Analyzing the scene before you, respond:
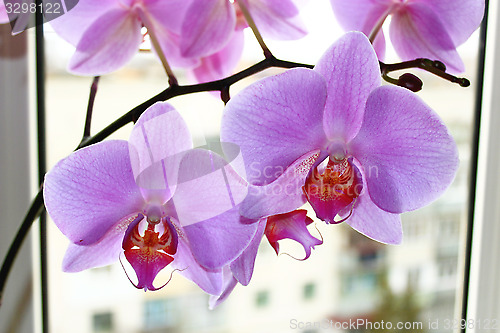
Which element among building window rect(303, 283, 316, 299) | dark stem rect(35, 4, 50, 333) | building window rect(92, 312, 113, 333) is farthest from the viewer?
building window rect(303, 283, 316, 299)

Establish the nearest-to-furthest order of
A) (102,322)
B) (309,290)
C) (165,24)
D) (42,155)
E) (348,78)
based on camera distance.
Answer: (348,78) → (165,24) → (42,155) → (102,322) → (309,290)

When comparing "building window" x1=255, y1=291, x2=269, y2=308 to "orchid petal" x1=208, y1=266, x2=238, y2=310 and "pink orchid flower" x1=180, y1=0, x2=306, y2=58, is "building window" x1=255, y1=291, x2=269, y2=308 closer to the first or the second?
"orchid petal" x1=208, y1=266, x2=238, y2=310

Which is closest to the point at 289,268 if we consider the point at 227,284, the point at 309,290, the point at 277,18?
the point at 309,290

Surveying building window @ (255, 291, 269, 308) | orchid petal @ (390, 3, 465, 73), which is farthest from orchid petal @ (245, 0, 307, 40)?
building window @ (255, 291, 269, 308)

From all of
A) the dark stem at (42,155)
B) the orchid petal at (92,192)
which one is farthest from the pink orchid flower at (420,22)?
the dark stem at (42,155)

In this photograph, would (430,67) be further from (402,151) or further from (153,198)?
(153,198)

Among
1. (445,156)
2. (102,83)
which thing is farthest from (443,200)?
(102,83)
